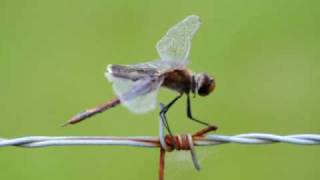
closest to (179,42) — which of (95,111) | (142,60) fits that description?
(95,111)

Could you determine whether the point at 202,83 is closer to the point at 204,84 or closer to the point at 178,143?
the point at 204,84

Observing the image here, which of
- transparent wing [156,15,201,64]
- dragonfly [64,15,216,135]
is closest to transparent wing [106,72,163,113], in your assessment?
dragonfly [64,15,216,135]

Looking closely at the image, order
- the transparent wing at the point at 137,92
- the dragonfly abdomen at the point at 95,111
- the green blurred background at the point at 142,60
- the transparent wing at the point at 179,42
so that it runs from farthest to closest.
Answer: the green blurred background at the point at 142,60, the transparent wing at the point at 179,42, the dragonfly abdomen at the point at 95,111, the transparent wing at the point at 137,92

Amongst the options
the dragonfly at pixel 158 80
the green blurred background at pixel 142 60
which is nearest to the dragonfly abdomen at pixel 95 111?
the dragonfly at pixel 158 80

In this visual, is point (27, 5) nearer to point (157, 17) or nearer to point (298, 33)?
point (157, 17)

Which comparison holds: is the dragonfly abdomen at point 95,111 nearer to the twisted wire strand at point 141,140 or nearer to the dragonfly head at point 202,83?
the twisted wire strand at point 141,140

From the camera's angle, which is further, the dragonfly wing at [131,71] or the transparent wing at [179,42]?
the transparent wing at [179,42]

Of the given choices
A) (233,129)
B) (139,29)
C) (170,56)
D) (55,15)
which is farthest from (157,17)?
(170,56)
